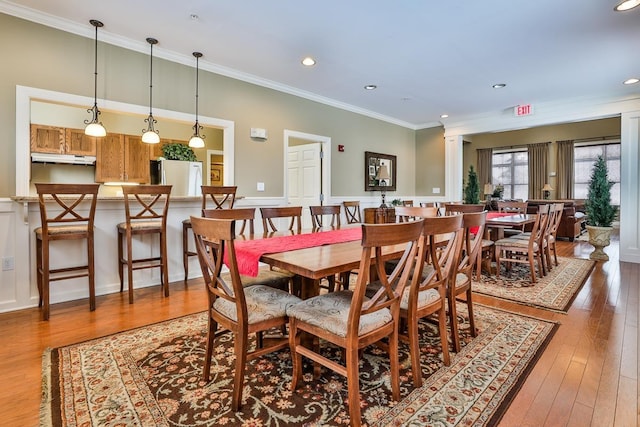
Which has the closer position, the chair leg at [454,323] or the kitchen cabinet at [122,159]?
the chair leg at [454,323]

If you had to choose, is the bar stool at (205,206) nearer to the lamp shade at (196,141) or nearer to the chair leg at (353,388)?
the lamp shade at (196,141)

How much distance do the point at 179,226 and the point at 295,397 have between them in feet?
9.29

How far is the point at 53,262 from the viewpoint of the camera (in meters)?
3.11

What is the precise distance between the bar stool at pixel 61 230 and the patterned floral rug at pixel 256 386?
842mm

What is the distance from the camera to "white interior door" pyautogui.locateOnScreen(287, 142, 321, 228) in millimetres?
5621

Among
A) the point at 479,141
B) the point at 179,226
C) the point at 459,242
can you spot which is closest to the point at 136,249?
the point at 179,226

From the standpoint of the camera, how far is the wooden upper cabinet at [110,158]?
18.4 ft

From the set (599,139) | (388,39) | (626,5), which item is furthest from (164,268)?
(599,139)

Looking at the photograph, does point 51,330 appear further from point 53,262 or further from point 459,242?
point 459,242

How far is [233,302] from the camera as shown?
162 centimetres

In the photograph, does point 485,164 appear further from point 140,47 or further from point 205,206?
point 140,47

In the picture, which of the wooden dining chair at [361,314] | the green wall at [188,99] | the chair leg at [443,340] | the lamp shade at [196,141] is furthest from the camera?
the lamp shade at [196,141]

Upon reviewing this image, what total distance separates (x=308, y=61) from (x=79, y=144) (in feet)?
13.7

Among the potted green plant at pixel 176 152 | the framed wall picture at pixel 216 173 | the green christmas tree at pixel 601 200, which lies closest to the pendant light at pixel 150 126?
the potted green plant at pixel 176 152
